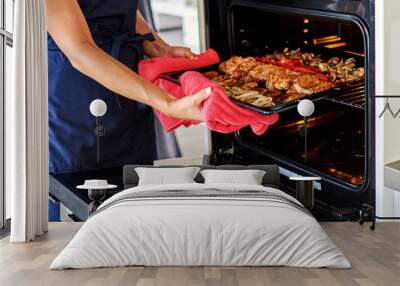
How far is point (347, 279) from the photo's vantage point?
4.06 metres

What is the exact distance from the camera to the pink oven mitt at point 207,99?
22.7ft

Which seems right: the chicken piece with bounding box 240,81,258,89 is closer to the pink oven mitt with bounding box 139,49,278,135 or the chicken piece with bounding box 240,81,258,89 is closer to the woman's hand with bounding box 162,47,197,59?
the pink oven mitt with bounding box 139,49,278,135

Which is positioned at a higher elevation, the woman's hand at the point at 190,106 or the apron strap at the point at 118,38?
the apron strap at the point at 118,38

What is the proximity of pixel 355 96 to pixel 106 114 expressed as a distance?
103 inches

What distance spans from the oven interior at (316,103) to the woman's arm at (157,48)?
0.50m

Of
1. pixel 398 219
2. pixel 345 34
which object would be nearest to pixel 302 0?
pixel 345 34

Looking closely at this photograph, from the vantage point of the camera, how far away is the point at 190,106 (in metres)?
6.98

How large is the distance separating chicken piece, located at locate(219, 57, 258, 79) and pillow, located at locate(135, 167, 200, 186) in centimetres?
117

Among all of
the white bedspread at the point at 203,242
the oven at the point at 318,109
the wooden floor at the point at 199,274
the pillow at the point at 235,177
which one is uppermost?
the oven at the point at 318,109

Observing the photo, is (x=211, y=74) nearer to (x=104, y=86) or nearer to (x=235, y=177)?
(x=104, y=86)

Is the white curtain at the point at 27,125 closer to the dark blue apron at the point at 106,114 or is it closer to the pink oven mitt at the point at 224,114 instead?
the dark blue apron at the point at 106,114

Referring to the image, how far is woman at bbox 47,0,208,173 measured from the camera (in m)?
6.79

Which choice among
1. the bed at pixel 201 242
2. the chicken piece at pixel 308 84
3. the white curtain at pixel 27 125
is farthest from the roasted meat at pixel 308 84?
the white curtain at pixel 27 125

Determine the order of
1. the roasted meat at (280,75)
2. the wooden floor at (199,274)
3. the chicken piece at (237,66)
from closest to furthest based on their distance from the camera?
the wooden floor at (199,274) < the roasted meat at (280,75) < the chicken piece at (237,66)
